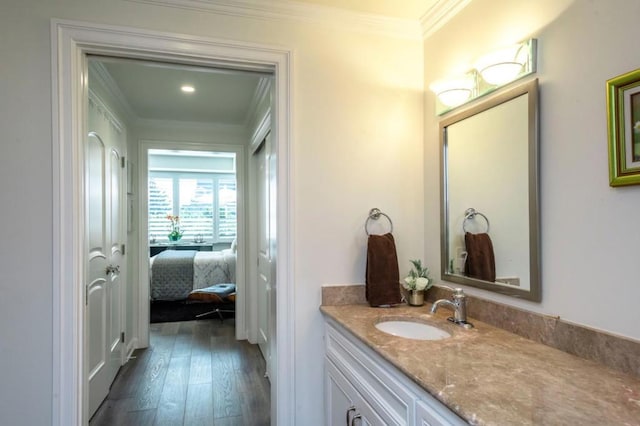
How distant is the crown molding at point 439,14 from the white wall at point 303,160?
0.11 m

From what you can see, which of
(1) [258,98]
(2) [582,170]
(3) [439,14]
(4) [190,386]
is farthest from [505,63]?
(4) [190,386]

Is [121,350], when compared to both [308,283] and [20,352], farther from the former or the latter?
[308,283]

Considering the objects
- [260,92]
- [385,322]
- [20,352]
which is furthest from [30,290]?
[260,92]

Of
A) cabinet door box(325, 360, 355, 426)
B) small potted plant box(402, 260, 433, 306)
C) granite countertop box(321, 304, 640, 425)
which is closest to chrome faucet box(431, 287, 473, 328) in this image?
granite countertop box(321, 304, 640, 425)

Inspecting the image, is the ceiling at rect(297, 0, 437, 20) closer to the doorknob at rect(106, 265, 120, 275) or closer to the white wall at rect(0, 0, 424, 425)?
the white wall at rect(0, 0, 424, 425)

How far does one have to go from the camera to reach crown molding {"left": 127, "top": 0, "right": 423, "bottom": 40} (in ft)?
5.79

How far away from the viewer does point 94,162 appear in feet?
7.83

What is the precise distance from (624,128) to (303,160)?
127cm

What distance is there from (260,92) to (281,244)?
1.67 m

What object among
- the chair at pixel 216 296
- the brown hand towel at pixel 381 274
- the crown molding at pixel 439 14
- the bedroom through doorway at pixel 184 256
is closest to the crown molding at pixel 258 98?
the bedroom through doorway at pixel 184 256

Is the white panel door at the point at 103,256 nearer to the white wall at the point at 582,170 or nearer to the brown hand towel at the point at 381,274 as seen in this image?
the brown hand towel at the point at 381,274

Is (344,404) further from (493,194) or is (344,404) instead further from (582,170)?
(582,170)

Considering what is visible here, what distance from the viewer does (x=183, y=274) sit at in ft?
17.8

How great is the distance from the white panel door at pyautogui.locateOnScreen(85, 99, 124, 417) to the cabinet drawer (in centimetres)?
151
